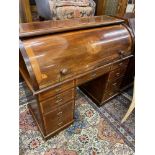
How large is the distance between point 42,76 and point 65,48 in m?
0.31

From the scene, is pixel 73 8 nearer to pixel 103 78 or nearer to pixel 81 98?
pixel 103 78

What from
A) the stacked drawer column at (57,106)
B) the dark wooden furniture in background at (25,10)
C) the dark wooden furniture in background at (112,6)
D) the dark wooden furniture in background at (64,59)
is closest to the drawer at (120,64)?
the dark wooden furniture in background at (64,59)

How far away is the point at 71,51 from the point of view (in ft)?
3.95

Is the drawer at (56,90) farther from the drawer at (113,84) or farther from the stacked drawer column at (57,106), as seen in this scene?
the drawer at (113,84)

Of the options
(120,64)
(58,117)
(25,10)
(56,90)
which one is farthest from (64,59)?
(25,10)

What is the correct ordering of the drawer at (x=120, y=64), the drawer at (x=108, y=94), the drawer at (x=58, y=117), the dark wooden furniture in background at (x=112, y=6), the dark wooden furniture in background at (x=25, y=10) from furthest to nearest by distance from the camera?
the dark wooden furniture in background at (x=112, y=6) < the drawer at (x=108, y=94) < the dark wooden furniture in background at (x=25, y=10) < the drawer at (x=120, y=64) < the drawer at (x=58, y=117)

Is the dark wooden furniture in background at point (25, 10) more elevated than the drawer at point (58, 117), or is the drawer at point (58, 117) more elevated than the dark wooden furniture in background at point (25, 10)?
the dark wooden furniture in background at point (25, 10)

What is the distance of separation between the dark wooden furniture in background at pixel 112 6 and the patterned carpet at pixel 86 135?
1572 mm

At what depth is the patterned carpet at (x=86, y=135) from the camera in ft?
4.83

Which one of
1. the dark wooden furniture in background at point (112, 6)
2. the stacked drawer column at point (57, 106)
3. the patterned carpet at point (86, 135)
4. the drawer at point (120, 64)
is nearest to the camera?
the stacked drawer column at point (57, 106)

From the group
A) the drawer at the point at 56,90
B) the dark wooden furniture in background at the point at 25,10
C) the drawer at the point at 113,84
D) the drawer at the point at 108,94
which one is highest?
the dark wooden furniture in background at the point at 25,10

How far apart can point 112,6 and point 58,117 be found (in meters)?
2.01

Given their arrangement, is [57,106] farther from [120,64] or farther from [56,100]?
[120,64]
